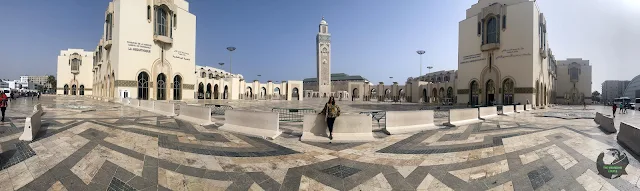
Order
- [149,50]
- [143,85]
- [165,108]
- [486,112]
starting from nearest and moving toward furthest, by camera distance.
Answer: [165,108] < [486,112] < [149,50] < [143,85]

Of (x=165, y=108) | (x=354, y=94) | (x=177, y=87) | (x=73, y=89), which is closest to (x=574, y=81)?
(x=354, y=94)

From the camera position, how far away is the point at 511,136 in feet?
26.5

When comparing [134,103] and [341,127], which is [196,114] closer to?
[341,127]

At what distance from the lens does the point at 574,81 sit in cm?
5403

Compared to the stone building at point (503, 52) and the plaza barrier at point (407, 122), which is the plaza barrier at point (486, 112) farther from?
the stone building at point (503, 52)

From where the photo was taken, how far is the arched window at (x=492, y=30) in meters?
28.5

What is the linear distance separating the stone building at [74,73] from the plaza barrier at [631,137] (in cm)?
7007

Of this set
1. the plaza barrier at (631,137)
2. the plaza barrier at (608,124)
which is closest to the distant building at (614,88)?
the plaza barrier at (608,124)

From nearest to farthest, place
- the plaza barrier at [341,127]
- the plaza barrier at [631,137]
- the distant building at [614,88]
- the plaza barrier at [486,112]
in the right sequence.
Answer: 1. the plaza barrier at [631,137]
2. the plaza barrier at [341,127]
3. the plaza barrier at [486,112]
4. the distant building at [614,88]

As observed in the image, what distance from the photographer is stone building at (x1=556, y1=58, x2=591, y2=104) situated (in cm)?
5256

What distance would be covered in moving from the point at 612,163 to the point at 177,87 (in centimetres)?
3511

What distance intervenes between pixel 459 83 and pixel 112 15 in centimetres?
4194

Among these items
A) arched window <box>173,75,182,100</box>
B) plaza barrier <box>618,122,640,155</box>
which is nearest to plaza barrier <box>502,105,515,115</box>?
plaza barrier <box>618,122,640,155</box>

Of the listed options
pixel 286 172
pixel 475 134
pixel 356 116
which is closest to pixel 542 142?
pixel 475 134
